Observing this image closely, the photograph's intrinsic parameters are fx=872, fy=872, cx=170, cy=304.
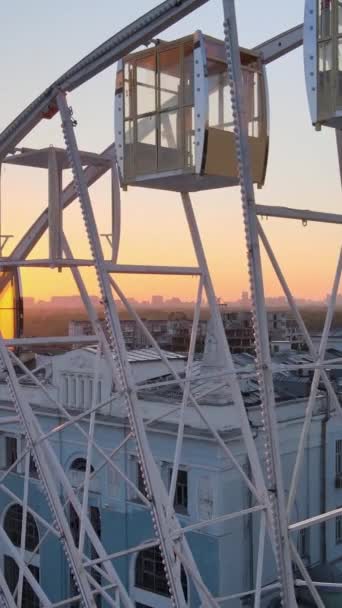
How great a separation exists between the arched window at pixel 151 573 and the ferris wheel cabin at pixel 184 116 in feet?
48.3

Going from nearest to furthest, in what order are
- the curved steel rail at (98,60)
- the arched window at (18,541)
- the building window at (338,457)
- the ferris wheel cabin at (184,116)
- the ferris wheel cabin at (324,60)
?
the ferris wheel cabin at (324,60)
the curved steel rail at (98,60)
the ferris wheel cabin at (184,116)
the building window at (338,457)
the arched window at (18,541)

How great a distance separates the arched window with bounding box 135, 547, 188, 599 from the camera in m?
22.7

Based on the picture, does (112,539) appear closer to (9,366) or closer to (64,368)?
(64,368)

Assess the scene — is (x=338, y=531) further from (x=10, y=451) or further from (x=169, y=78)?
(x=169, y=78)

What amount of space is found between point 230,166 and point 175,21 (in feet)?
6.17

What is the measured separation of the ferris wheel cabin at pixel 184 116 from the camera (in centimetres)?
913

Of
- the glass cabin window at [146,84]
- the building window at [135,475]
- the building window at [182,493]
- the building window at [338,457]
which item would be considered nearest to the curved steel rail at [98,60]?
the glass cabin window at [146,84]

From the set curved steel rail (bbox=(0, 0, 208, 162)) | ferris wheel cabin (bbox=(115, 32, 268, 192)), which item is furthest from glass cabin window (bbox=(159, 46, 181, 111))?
curved steel rail (bbox=(0, 0, 208, 162))

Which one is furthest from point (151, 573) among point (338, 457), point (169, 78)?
point (169, 78)

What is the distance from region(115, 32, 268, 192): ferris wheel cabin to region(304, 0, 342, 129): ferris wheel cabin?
1.46 metres

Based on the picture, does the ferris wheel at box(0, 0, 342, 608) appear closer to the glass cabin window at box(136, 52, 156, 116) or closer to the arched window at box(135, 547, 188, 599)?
the glass cabin window at box(136, 52, 156, 116)

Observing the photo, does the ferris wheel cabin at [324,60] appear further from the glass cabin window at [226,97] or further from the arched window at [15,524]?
the arched window at [15,524]

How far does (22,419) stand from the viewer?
35.3 ft

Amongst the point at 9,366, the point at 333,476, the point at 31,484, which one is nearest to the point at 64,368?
the point at 31,484
